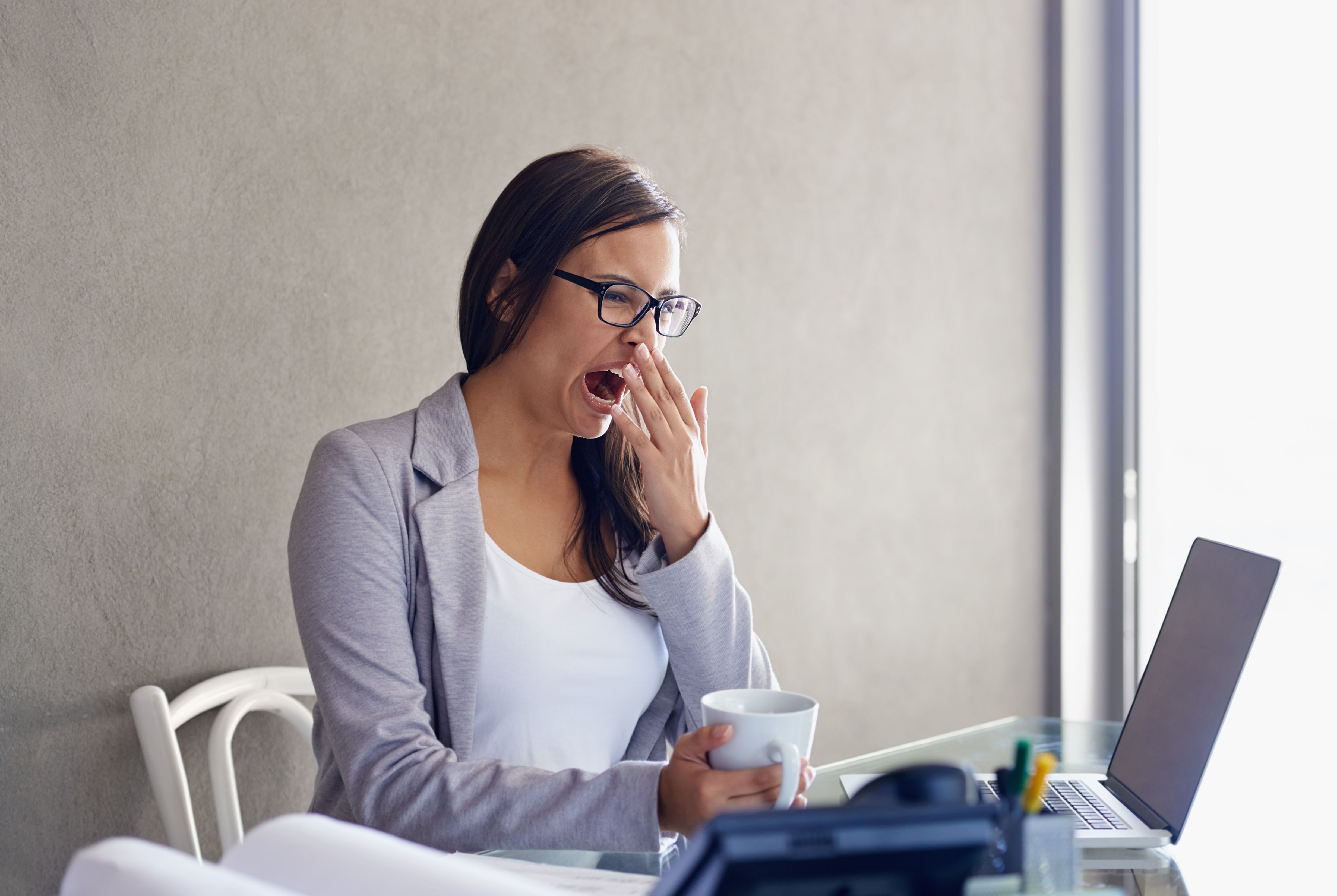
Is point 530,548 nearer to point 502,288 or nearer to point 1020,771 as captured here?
point 502,288

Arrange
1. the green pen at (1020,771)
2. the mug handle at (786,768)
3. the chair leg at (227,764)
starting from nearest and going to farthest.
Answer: the green pen at (1020,771)
the mug handle at (786,768)
the chair leg at (227,764)

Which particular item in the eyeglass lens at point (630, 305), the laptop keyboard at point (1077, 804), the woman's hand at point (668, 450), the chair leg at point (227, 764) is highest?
the eyeglass lens at point (630, 305)

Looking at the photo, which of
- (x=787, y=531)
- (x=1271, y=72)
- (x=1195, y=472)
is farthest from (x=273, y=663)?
(x=1271, y=72)

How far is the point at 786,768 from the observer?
2.29ft

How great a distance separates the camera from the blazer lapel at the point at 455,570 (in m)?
1.11

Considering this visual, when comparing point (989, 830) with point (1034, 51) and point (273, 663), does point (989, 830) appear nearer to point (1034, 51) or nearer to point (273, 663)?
point (273, 663)

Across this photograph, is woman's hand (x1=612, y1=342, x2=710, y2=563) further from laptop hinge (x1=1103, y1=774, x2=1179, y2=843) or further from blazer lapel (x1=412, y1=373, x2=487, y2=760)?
laptop hinge (x1=1103, y1=774, x2=1179, y2=843)

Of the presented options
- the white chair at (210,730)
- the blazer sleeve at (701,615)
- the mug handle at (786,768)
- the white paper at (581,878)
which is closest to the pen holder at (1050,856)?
the mug handle at (786,768)

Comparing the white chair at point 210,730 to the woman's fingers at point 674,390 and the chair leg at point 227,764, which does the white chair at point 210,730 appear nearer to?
the chair leg at point 227,764

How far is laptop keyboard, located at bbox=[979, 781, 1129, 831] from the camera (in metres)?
0.97

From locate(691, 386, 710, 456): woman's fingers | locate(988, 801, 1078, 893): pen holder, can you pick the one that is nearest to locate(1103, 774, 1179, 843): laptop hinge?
locate(988, 801, 1078, 893): pen holder

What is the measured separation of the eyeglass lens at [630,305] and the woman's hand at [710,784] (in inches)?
21.0

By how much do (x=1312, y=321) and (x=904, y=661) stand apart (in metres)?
1.11

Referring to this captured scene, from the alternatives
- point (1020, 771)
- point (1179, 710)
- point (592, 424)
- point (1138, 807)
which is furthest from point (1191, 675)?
point (592, 424)
